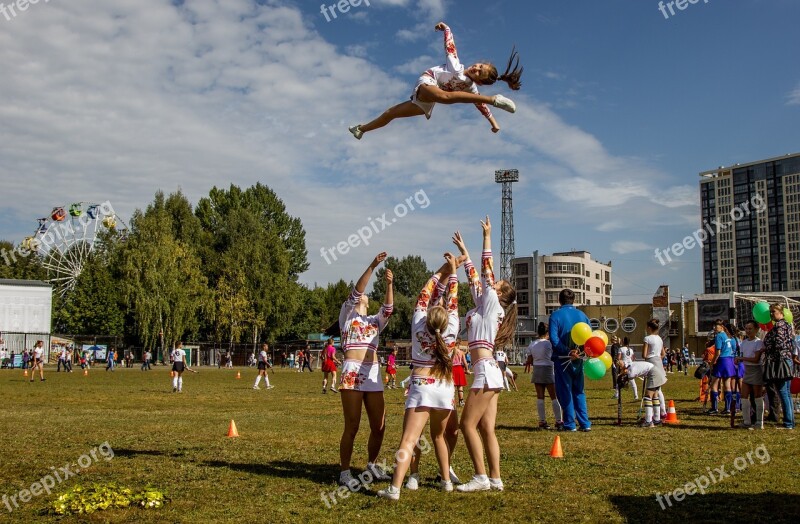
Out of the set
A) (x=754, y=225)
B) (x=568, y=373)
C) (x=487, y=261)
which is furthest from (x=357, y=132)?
(x=754, y=225)

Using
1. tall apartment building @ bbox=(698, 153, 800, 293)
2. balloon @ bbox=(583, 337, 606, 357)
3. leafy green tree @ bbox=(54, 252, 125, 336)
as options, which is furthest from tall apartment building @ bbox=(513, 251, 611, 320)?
balloon @ bbox=(583, 337, 606, 357)

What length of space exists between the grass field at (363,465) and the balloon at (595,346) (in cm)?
147

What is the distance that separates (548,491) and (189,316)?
61.5m

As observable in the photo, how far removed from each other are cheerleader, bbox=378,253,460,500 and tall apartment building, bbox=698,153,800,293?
17824cm

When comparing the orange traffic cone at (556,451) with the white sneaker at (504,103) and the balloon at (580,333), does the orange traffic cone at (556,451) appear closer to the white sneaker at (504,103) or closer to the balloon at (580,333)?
the balloon at (580,333)

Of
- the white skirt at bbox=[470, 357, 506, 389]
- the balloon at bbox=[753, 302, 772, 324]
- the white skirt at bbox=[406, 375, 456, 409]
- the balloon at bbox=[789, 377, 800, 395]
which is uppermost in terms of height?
the balloon at bbox=[753, 302, 772, 324]

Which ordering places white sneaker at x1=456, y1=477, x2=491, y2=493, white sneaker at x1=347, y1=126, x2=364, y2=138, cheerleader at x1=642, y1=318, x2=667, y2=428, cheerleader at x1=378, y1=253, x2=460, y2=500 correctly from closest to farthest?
cheerleader at x1=378, y1=253, x2=460, y2=500 → white sneaker at x1=456, y1=477, x2=491, y2=493 → white sneaker at x1=347, y1=126, x2=364, y2=138 → cheerleader at x1=642, y1=318, x2=667, y2=428

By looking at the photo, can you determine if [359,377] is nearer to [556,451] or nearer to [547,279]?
[556,451]

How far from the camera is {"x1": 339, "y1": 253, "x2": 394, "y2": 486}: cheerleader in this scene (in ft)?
26.5

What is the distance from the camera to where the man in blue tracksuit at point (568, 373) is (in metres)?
13.1

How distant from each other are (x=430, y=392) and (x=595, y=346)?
6152 millimetres

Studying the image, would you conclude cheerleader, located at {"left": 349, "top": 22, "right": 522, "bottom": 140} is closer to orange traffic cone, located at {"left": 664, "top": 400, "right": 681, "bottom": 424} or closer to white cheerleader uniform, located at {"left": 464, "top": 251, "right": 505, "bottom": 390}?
white cheerleader uniform, located at {"left": 464, "top": 251, "right": 505, "bottom": 390}

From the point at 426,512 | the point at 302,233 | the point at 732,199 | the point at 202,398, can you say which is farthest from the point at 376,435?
the point at 732,199

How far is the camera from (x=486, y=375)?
7555mm
